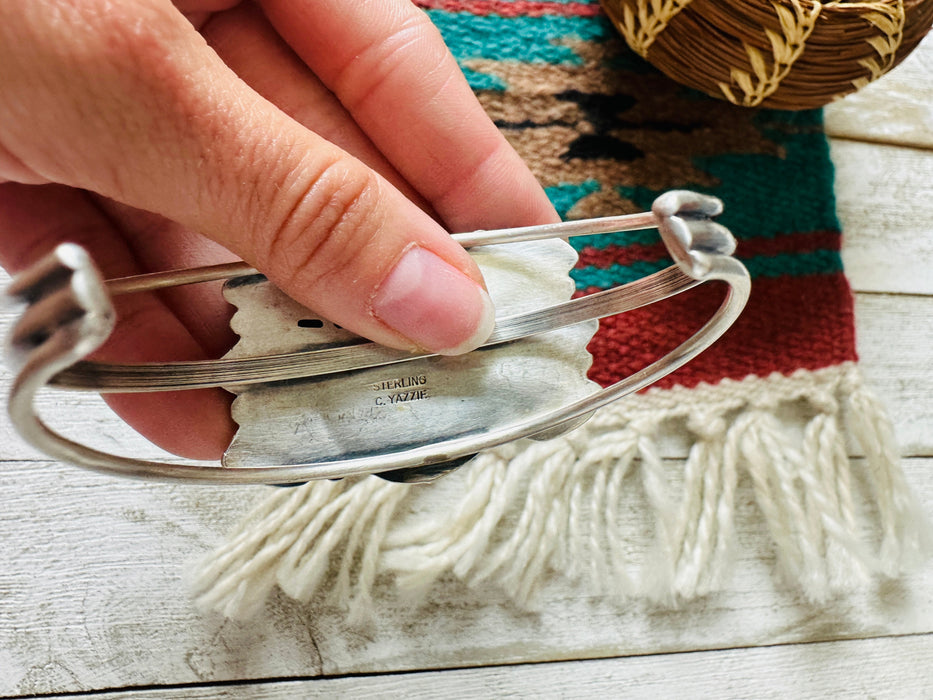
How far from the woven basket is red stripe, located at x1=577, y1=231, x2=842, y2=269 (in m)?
0.08

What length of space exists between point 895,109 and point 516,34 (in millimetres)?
262

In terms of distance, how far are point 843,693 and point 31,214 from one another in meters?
0.51

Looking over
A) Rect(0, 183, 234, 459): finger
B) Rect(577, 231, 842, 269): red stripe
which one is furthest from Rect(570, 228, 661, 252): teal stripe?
Rect(0, 183, 234, 459): finger

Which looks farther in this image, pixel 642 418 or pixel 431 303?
pixel 642 418

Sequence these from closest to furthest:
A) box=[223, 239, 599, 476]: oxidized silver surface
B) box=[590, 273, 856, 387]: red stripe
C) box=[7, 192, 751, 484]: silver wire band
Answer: box=[7, 192, 751, 484]: silver wire band < box=[223, 239, 599, 476]: oxidized silver surface < box=[590, 273, 856, 387]: red stripe

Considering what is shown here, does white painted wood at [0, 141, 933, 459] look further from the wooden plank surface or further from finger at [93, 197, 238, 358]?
finger at [93, 197, 238, 358]

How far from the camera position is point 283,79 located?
0.38m

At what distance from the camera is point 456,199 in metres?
0.37

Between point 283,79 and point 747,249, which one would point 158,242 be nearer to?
point 283,79

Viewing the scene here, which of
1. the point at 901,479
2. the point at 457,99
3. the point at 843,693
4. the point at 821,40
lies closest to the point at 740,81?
the point at 821,40

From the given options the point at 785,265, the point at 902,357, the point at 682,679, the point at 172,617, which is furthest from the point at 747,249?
the point at 172,617

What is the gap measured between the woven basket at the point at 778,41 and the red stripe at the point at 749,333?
0.36ft

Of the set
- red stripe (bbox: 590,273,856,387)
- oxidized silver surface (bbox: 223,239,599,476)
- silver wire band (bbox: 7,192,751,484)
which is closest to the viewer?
silver wire band (bbox: 7,192,751,484)

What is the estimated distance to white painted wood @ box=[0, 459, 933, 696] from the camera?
36 cm
